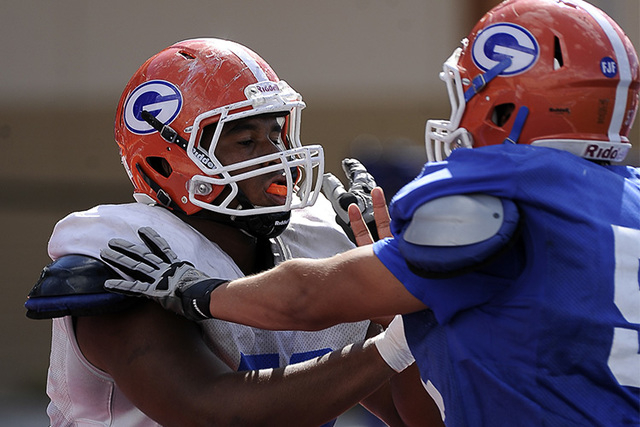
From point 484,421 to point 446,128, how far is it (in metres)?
0.64

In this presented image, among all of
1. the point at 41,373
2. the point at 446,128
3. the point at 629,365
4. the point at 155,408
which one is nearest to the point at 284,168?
the point at 446,128

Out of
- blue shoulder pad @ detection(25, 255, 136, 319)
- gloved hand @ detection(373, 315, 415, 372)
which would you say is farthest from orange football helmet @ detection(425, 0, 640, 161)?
blue shoulder pad @ detection(25, 255, 136, 319)

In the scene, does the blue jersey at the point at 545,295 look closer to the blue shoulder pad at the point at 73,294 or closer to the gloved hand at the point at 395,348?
the gloved hand at the point at 395,348

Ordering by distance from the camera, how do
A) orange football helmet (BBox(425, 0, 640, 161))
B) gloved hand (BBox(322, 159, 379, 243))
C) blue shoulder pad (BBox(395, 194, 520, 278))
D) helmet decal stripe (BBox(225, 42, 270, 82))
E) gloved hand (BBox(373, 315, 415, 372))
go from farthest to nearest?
gloved hand (BBox(322, 159, 379, 243)), helmet decal stripe (BBox(225, 42, 270, 82)), gloved hand (BBox(373, 315, 415, 372)), orange football helmet (BBox(425, 0, 640, 161)), blue shoulder pad (BBox(395, 194, 520, 278))

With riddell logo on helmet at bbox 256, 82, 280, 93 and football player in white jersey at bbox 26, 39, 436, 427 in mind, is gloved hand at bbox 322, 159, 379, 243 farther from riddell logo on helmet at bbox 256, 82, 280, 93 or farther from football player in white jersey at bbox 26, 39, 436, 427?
riddell logo on helmet at bbox 256, 82, 280, 93

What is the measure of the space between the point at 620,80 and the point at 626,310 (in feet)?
1.59

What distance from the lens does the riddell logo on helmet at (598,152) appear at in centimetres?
181

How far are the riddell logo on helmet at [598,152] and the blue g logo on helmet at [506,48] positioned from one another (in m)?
0.20

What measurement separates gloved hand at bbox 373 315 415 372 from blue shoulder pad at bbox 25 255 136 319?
1.95 ft

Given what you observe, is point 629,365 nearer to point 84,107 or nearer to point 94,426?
point 94,426

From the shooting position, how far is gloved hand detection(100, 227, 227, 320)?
194 cm

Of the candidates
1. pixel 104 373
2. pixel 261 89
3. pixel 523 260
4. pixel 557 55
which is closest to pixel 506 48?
pixel 557 55

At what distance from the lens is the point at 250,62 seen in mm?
2494

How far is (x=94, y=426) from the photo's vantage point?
2.22 m
